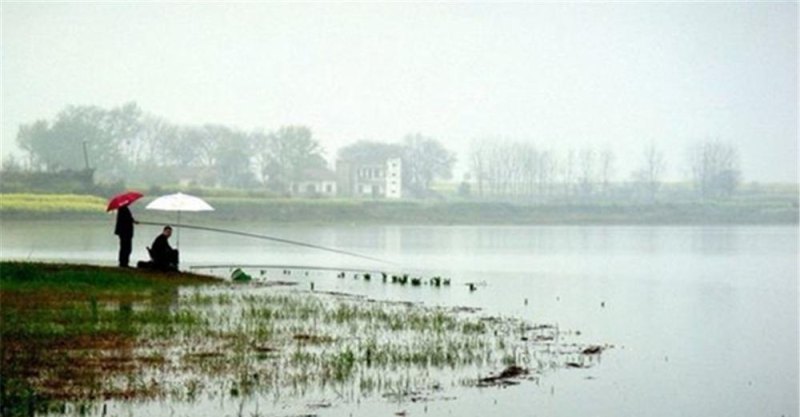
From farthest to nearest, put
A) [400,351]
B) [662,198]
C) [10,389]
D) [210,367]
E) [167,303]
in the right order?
[662,198]
[167,303]
[400,351]
[210,367]
[10,389]

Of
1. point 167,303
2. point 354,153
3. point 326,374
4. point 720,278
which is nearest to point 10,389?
point 326,374

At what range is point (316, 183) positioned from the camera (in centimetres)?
15300

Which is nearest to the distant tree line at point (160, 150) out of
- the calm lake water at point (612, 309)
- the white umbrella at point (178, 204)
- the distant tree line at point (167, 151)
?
the distant tree line at point (167, 151)

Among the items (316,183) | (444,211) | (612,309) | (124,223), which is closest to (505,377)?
(612,309)

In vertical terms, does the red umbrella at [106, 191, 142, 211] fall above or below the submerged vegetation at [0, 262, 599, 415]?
above

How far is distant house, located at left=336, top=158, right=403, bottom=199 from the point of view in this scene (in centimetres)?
15938

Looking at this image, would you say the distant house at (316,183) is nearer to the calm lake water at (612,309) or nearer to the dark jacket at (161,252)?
the calm lake water at (612,309)

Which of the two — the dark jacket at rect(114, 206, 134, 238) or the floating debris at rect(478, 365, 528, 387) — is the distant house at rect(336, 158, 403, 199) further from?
the floating debris at rect(478, 365, 528, 387)

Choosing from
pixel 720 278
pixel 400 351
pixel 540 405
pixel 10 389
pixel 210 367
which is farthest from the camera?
pixel 720 278

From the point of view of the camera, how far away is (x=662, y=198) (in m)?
167

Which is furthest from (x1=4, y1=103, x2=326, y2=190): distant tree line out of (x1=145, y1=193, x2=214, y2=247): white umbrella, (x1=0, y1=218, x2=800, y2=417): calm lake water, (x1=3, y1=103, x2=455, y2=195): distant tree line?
(x1=145, y1=193, x2=214, y2=247): white umbrella

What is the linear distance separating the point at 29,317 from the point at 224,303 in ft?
18.9

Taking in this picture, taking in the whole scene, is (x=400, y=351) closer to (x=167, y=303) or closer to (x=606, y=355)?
(x=606, y=355)

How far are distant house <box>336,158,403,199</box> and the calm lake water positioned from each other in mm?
86581
